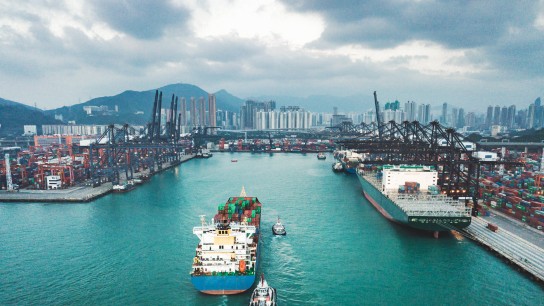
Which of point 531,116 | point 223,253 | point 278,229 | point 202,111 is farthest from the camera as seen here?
point 202,111

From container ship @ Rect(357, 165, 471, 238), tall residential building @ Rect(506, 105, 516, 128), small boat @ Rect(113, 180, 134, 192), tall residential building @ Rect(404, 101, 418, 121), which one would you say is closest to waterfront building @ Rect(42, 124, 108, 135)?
small boat @ Rect(113, 180, 134, 192)

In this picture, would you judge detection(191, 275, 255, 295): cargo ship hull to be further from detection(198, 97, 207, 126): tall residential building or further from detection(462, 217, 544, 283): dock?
detection(198, 97, 207, 126): tall residential building

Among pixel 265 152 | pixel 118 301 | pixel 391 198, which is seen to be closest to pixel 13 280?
pixel 118 301

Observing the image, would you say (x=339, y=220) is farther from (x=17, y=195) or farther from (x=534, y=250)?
(x=17, y=195)

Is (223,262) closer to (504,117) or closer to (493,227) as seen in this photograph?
(493,227)

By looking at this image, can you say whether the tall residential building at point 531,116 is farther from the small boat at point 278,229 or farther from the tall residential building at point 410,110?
the small boat at point 278,229

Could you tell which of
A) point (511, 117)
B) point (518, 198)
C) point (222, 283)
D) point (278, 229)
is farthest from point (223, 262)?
point (511, 117)
